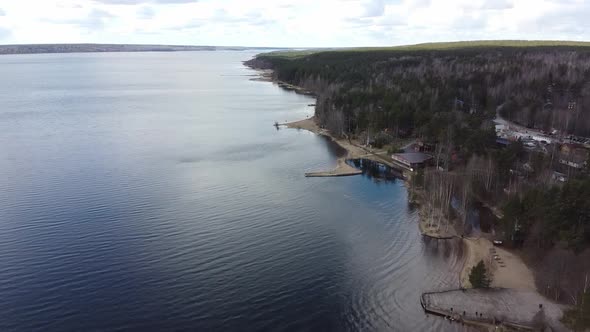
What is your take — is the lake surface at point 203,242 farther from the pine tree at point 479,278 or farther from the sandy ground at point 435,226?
the pine tree at point 479,278

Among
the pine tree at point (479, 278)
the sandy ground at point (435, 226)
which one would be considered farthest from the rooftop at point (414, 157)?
the pine tree at point (479, 278)

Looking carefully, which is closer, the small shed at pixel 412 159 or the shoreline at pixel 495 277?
the shoreline at pixel 495 277

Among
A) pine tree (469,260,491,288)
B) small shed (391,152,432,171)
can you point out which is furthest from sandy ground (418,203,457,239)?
small shed (391,152,432,171)

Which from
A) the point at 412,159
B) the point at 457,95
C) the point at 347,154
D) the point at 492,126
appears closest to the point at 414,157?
the point at 412,159

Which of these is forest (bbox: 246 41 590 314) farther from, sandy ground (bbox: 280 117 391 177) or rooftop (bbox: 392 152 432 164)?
sandy ground (bbox: 280 117 391 177)

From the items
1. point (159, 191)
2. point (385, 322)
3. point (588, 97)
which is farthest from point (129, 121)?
point (588, 97)

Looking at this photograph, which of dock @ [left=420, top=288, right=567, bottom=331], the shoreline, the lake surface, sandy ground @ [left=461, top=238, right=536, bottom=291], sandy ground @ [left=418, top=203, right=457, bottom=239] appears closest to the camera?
dock @ [left=420, top=288, right=567, bottom=331]
